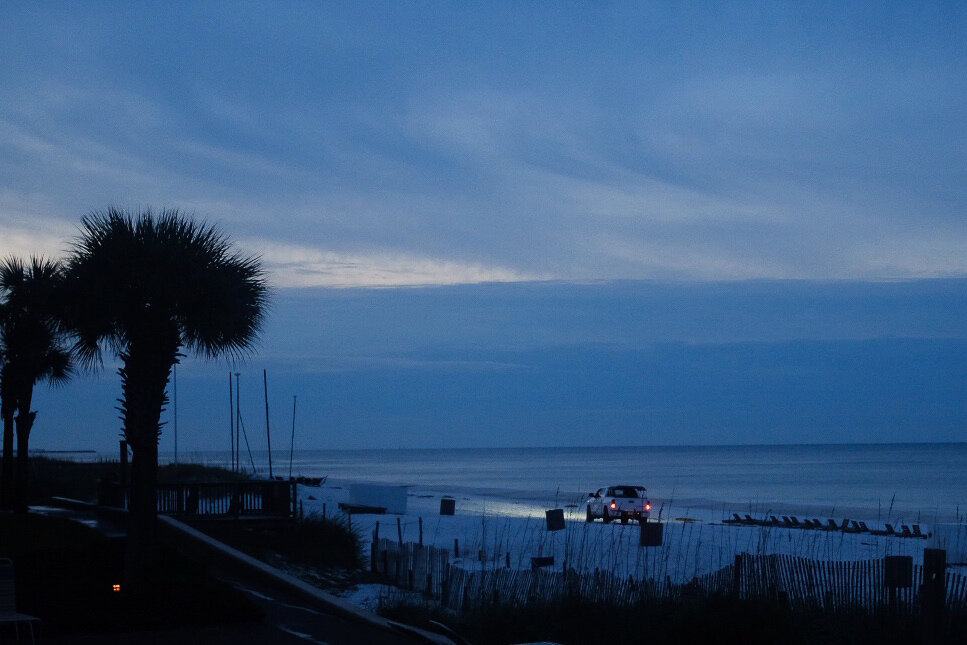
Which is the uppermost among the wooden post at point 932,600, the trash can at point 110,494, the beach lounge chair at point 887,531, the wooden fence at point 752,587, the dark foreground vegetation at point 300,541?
the wooden post at point 932,600

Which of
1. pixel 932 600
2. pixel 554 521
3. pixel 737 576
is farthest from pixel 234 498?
pixel 932 600

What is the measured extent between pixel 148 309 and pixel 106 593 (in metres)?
3.58

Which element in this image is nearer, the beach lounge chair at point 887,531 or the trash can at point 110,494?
the trash can at point 110,494

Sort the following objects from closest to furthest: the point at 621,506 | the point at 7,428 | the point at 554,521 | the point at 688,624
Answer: the point at 688,624, the point at 7,428, the point at 554,521, the point at 621,506

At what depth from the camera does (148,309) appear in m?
13.7

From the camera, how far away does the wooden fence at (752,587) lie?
38.2 feet

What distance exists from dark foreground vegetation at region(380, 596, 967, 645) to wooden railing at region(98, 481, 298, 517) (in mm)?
9263

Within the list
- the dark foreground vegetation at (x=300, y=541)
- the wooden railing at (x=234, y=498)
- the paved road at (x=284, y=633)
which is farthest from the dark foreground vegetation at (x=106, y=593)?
the wooden railing at (x=234, y=498)

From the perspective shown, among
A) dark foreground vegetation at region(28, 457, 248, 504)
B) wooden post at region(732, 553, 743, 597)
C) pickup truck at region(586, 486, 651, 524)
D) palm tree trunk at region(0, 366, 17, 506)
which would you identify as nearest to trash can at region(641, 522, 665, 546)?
wooden post at region(732, 553, 743, 597)

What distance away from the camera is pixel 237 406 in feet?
189

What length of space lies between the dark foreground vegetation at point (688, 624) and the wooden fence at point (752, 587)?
0.87 ft

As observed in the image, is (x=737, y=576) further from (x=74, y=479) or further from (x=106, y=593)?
(x=74, y=479)

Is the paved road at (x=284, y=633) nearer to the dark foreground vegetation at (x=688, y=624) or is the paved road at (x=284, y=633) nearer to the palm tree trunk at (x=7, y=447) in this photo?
the dark foreground vegetation at (x=688, y=624)

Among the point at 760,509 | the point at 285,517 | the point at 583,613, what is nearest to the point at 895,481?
the point at 760,509
